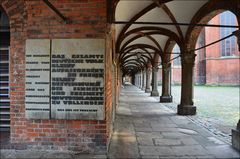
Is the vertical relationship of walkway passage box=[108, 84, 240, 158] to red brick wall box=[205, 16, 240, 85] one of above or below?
below

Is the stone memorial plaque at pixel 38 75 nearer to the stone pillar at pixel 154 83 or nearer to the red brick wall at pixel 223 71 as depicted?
the stone pillar at pixel 154 83

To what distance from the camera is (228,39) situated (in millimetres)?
33406

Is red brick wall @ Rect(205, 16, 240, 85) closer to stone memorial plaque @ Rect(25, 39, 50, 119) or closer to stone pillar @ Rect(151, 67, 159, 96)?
stone pillar @ Rect(151, 67, 159, 96)

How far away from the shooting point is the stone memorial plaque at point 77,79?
4.53 metres

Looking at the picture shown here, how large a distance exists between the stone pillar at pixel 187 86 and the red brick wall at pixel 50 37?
217 inches

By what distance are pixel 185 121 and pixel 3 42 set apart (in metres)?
5.83

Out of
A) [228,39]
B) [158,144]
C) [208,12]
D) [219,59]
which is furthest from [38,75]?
[219,59]

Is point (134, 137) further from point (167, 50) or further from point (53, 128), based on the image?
point (167, 50)

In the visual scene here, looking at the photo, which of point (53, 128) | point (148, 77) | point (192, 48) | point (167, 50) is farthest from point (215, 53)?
point (53, 128)

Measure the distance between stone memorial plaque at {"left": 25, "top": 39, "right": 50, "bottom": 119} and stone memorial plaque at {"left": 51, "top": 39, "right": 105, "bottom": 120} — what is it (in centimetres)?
12

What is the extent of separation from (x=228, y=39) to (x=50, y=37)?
109 ft

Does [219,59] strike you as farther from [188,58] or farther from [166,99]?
[188,58]

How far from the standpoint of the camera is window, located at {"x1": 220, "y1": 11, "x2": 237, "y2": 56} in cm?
3194

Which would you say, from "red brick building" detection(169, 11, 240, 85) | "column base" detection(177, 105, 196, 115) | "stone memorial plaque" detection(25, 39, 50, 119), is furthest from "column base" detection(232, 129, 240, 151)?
"red brick building" detection(169, 11, 240, 85)
